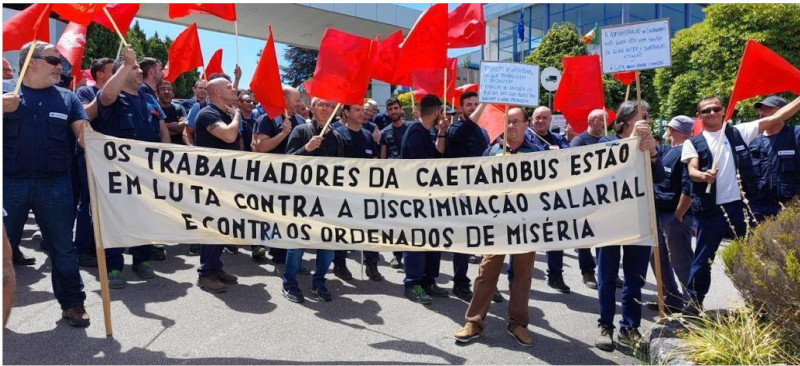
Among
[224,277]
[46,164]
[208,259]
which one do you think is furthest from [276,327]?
[46,164]

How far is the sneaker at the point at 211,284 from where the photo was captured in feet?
17.3

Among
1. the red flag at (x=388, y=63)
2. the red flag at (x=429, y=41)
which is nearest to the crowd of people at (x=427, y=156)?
the red flag at (x=429, y=41)

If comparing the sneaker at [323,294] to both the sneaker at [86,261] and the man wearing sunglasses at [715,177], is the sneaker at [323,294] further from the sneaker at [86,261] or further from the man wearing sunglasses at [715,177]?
the man wearing sunglasses at [715,177]

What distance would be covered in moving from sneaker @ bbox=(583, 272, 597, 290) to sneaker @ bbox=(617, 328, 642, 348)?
182cm

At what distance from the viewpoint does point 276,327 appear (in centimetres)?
451

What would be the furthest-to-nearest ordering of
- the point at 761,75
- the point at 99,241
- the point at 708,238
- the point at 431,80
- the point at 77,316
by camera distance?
1. the point at 431,80
2. the point at 761,75
3. the point at 708,238
4. the point at 77,316
5. the point at 99,241

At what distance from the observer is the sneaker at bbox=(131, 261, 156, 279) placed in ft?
18.4

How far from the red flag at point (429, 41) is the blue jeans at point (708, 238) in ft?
9.18

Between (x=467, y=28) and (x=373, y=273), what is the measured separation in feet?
9.47

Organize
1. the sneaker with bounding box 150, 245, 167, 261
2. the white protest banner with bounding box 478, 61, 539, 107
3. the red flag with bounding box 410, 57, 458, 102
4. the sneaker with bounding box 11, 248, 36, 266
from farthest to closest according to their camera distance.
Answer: the red flag with bounding box 410, 57, 458, 102, the sneaker with bounding box 150, 245, 167, 261, the sneaker with bounding box 11, 248, 36, 266, the white protest banner with bounding box 478, 61, 539, 107

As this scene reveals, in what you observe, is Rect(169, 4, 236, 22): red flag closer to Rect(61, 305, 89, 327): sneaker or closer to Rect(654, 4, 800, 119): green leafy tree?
Rect(61, 305, 89, 327): sneaker

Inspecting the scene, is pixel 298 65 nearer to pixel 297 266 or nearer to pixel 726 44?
pixel 726 44

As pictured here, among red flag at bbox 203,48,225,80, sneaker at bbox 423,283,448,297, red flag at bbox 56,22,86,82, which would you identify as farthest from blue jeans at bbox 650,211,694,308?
red flag at bbox 203,48,225,80

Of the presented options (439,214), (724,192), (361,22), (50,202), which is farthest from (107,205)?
(361,22)
